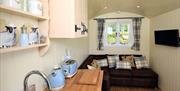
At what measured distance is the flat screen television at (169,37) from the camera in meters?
3.08

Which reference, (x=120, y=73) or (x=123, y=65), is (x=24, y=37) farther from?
(x=123, y=65)

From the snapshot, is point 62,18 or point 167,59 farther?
point 167,59

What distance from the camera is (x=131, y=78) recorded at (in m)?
4.46

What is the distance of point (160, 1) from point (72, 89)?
2902mm

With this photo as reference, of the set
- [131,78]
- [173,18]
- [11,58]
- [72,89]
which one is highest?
[173,18]

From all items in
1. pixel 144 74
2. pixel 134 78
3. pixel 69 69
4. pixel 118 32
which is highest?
pixel 118 32

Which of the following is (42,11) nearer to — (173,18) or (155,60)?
(173,18)

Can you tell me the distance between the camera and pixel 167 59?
370 cm

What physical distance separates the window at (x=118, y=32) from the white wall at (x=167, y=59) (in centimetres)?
83

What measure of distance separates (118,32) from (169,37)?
2192mm

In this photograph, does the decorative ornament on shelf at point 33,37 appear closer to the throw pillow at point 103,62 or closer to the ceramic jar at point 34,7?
the ceramic jar at point 34,7

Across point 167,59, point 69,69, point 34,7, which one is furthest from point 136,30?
point 34,7

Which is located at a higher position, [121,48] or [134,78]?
[121,48]

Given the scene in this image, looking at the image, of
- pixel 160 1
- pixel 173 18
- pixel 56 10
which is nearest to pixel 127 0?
pixel 160 1
